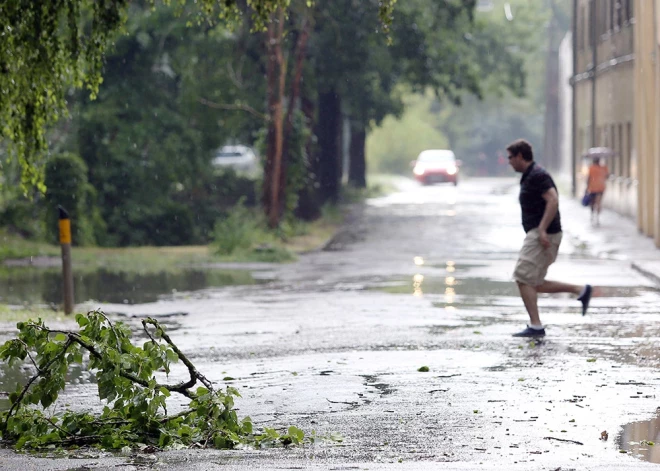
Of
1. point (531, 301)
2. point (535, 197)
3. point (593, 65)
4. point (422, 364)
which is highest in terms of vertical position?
point (593, 65)

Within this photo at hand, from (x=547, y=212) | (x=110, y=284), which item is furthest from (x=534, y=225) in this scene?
(x=110, y=284)

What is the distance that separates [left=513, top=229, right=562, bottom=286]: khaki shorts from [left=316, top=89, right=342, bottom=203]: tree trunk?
26.3 m

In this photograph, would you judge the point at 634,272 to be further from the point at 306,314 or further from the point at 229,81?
the point at 229,81

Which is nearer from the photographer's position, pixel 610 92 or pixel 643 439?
pixel 643 439

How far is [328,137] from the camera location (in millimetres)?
40875

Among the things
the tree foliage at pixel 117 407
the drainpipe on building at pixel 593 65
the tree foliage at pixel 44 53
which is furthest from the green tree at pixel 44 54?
the drainpipe on building at pixel 593 65

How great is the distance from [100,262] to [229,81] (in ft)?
26.6

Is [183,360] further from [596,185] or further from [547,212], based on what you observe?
[596,185]

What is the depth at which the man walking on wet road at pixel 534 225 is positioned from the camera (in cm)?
1312

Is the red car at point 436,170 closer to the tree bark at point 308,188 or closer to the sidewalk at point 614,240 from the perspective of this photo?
the sidewalk at point 614,240

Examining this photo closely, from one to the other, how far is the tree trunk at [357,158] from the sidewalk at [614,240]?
1505 cm

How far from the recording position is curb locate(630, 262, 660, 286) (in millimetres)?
19359

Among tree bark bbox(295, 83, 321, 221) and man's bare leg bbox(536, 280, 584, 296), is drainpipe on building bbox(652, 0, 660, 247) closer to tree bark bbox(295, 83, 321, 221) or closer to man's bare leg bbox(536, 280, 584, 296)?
tree bark bbox(295, 83, 321, 221)

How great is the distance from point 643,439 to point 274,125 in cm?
2228
